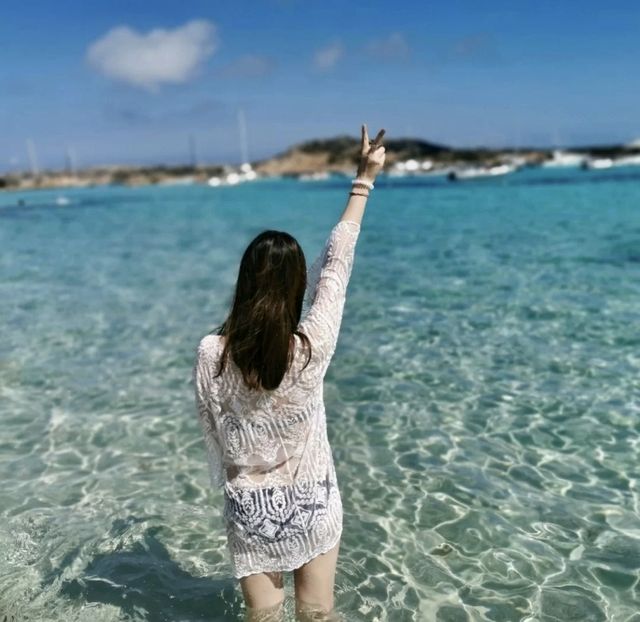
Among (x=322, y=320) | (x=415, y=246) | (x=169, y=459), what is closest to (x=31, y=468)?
(x=169, y=459)

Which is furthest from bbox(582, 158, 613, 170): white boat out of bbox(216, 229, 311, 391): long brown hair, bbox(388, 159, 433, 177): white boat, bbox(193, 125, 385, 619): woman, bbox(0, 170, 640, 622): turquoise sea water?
bbox(216, 229, 311, 391): long brown hair

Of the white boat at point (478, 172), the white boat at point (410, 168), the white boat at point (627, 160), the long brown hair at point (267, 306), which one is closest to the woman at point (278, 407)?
the long brown hair at point (267, 306)

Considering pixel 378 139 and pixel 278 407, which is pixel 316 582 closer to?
pixel 278 407

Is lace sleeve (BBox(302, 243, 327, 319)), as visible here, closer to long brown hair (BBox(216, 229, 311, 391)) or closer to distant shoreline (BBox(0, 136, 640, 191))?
long brown hair (BBox(216, 229, 311, 391))

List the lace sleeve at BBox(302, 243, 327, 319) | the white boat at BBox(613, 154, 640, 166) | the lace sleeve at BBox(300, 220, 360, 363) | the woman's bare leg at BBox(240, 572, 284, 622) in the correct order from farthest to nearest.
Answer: the white boat at BBox(613, 154, 640, 166), the woman's bare leg at BBox(240, 572, 284, 622), the lace sleeve at BBox(302, 243, 327, 319), the lace sleeve at BBox(300, 220, 360, 363)

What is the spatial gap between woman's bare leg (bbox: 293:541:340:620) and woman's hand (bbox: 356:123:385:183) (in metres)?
1.60

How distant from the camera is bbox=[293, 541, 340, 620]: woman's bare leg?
3.02 metres

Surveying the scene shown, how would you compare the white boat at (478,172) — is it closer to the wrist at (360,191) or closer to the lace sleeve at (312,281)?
the wrist at (360,191)

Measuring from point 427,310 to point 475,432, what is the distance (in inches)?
210

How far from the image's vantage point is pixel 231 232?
30797mm

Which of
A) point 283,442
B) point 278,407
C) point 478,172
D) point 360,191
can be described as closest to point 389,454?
point 283,442

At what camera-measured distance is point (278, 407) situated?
274 centimetres

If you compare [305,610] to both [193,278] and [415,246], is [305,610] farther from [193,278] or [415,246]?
[415,246]

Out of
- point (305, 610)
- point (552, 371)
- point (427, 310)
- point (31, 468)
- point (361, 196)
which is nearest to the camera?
point (361, 196)
